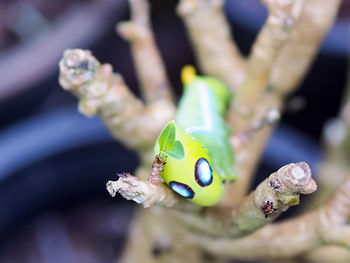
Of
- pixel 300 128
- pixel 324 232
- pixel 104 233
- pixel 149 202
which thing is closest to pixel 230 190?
pixel 324 232

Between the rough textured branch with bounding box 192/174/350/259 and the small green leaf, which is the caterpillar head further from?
the rough textured branch with bounding box 192/174/350/259

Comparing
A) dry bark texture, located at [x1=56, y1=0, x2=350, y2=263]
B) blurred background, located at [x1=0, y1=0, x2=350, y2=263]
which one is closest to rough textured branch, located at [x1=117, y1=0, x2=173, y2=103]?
dry bark texture, located at [x1=56, y1=0, x2=350, y2=263]

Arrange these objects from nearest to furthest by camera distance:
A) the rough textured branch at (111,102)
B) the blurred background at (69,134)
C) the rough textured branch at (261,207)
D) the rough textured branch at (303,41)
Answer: the rough textured branch at (261,207), the rough textured branch at (111,102), the rough textured branch at (303,41), the blurred background at (69,134)

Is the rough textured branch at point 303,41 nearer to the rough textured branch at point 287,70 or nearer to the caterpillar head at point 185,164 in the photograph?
the rough textured branch at point 287,70

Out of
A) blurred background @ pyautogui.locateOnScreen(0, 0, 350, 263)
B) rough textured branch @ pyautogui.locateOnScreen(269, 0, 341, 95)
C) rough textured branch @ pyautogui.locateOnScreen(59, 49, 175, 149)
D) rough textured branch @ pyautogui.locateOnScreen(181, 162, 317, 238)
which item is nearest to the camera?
rough textured branch @ pyautogui.locateOnScreen(181, 162, 317, 238)

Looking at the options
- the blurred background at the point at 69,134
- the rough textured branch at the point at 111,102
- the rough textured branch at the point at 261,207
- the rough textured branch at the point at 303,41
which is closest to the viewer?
the rough textured branch at the point at 261,207

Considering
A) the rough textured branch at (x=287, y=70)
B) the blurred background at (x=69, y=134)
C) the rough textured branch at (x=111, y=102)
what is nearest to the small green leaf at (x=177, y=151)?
the rough textured branch at (x=111, y=102)
